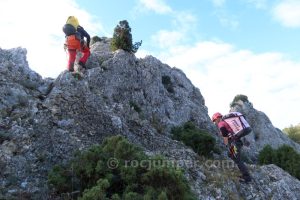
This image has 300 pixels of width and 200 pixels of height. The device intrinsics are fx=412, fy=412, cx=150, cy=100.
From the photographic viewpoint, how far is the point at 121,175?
12250mm

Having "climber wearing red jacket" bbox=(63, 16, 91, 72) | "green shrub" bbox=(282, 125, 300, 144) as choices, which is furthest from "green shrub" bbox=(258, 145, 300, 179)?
"green shrub" bbox=(282, 125, 300, 144)

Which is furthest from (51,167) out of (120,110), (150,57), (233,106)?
(233,106)

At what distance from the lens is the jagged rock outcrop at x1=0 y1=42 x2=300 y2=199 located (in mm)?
14000

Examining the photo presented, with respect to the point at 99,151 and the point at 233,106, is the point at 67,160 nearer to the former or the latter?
the point at 99,151

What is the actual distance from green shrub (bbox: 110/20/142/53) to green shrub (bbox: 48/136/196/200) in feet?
39.5

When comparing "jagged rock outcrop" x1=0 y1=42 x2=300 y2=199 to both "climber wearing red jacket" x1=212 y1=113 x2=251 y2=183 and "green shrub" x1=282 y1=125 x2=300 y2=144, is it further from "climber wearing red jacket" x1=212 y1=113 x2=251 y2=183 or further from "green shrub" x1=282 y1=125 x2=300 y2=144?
"green shrub" x1=282 y1=125 x2=300 y2=144

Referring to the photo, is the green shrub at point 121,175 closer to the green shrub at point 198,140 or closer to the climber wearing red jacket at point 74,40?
the climber wearing red jacket at point 74,40

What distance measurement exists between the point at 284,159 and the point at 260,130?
10.7 m

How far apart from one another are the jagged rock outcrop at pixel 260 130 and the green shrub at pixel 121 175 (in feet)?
66.4

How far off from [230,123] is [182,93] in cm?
1030

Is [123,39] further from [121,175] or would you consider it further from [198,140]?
[121,175]

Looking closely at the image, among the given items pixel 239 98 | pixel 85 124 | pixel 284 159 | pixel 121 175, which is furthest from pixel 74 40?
pixel 239 98

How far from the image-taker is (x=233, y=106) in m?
36.2

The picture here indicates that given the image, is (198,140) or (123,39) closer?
(198,140)
